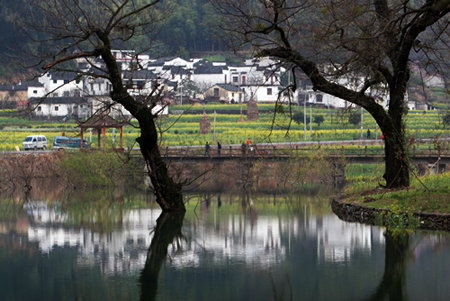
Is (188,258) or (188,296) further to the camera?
(188,258)

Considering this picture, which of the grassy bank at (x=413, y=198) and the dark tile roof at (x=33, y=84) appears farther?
the dark tile roof at (x=33, y=84)

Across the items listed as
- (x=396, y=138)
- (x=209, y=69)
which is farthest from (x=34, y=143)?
(x=209, y=69)

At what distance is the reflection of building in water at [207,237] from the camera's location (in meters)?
16.7

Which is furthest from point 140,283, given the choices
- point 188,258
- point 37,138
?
point 37,138

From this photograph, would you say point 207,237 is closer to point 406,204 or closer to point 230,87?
point 406,204

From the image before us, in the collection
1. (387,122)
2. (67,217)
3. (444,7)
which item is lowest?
(67,217)

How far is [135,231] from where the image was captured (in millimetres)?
21734

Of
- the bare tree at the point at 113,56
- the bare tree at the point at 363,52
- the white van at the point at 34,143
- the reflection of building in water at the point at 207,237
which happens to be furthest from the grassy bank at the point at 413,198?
the white van at the point at 34,143

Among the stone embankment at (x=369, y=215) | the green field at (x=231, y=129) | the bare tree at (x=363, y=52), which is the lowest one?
the stone embankment at (x=369, y=215)

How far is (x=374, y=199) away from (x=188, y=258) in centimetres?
920

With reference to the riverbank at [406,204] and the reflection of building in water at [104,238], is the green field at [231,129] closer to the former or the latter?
the reflection of building in water at [104,238]

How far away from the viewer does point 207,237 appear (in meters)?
20.2

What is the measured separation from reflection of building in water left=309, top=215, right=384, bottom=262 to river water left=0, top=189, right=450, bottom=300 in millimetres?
32

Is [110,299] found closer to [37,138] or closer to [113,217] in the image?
[113,217]
